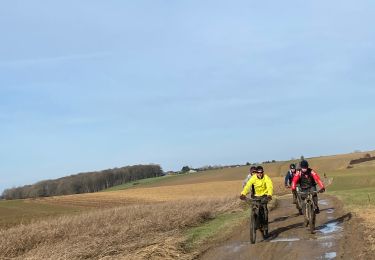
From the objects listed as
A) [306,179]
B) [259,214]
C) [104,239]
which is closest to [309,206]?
[306,179]

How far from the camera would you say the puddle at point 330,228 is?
15.1 meters

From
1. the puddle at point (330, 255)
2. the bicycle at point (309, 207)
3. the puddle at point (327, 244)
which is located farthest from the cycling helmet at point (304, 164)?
the puddle at point (330, 255)

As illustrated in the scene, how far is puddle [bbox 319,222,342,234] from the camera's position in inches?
593

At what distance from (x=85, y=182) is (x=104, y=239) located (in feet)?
487

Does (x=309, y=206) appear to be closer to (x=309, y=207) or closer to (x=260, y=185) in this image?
(x=309, y=207)

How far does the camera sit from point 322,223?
57.2ft

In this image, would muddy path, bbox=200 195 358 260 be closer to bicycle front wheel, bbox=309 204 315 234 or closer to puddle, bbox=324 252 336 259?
puddle, bbox=324 252 336 259

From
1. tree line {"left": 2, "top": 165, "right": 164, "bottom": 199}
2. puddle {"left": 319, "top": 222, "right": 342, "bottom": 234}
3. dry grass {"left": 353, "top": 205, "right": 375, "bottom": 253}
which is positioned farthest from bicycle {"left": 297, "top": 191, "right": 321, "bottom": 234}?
tree line {"left": 2, "top": 165, "right": 164, "bottom": 199}

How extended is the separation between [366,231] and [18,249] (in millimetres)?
9840

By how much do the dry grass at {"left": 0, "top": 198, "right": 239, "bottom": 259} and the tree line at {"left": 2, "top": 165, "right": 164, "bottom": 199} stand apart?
136 m

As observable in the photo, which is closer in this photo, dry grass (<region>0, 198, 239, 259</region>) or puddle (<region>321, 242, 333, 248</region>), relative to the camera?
puddle (<region>321, 242, 333, 248</region>)

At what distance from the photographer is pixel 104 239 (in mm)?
15234

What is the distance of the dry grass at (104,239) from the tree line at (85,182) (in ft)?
445

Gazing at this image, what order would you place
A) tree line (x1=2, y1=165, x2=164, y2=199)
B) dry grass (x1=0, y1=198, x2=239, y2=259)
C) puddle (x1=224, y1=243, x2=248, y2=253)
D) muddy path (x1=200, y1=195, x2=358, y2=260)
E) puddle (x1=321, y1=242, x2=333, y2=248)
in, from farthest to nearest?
1. tree line (x1=2, y1=165, x2=164, y2=199)
2. puddle (x1=224, y1=243, x2=248, y2=253)
3. dry grass (x1=0, y1=198, x2=239, y2=259)
4. puddle (x1=321, y1=242, x2=333, y2=248)
5. muddy path (x1=200, y1=195, x2=358, y2=260)
